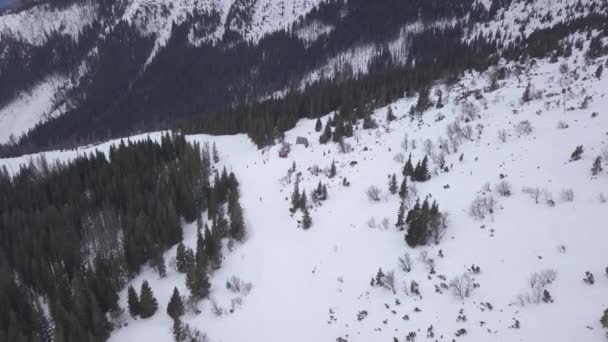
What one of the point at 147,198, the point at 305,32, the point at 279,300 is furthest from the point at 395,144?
the point at 305,32

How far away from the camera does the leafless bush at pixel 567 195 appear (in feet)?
63.7

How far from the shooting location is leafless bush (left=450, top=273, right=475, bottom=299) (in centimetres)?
1667

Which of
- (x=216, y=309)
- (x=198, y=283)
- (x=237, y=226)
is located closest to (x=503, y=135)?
(x=237, y=226)

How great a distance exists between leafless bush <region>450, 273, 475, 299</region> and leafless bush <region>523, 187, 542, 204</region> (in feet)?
25.0

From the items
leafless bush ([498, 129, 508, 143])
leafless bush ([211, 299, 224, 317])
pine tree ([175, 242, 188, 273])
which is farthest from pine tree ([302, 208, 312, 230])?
leafless bush ([498, 129, 508, 143])

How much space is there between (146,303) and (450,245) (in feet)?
72.7

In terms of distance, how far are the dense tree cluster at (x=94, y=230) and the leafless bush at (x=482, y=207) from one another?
801 inches

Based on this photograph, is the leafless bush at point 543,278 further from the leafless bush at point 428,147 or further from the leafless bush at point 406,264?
the leafless bush at point 428,147

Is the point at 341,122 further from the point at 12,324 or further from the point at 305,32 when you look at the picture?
the point at 305,32

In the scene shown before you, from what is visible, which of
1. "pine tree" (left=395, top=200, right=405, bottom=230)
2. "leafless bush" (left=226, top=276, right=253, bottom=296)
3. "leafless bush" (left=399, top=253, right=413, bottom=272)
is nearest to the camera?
"leafless bush" (left=399, top=253, right=413, bottom=272)

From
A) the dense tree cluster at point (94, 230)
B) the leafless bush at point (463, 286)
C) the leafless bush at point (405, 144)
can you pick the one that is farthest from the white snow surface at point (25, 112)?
the leafless bush at point (463, 286)

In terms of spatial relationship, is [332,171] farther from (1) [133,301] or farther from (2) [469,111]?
(1) [133,301]

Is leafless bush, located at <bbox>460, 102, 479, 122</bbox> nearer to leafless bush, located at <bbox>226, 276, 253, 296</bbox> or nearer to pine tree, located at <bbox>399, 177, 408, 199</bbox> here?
pine tree, located at <bbox>399, 177, 408, 199</bbox>

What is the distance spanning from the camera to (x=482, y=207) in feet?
72.1
